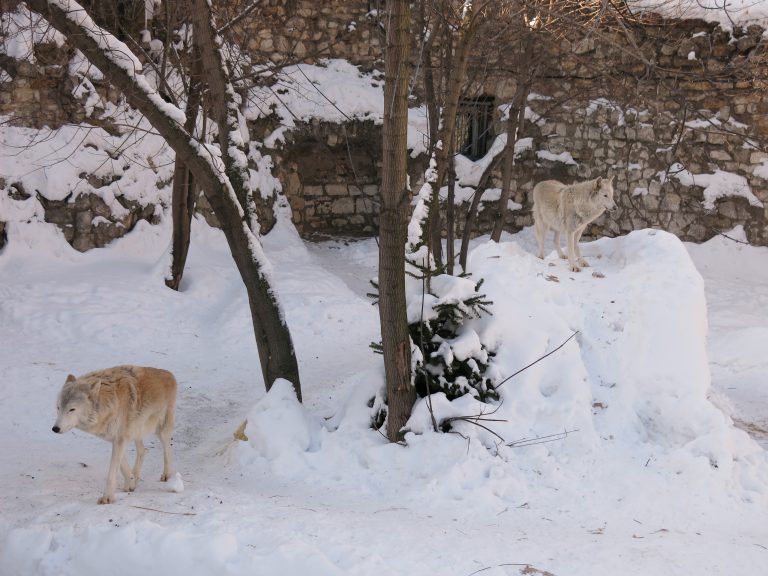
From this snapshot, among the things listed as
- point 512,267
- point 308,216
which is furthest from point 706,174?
point 512,267

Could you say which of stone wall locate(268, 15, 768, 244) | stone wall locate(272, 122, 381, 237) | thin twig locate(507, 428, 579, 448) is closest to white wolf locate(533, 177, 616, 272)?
thin twig locate(507, 428, 579, 448)

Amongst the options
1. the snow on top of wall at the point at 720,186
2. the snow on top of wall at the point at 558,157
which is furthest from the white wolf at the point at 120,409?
the snow on top of wall at the point at 720,186

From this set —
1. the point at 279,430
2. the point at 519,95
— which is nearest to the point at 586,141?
the point at 519,95

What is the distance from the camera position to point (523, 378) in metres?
6.50

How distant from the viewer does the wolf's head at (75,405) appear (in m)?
5.23

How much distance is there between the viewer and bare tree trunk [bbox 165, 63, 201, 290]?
444 inches

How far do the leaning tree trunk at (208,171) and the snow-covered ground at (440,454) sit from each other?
1.68ft

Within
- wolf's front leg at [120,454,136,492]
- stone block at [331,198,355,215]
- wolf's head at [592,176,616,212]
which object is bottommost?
wolf's front leg at [120,454,136,492]

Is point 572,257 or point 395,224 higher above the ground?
point 395,224

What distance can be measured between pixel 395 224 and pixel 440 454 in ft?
6.43

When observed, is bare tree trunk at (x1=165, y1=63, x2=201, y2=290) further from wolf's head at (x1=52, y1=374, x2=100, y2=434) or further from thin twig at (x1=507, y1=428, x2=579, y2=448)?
thin twig at (x1=507, y1=428, x2=579, y2=448)

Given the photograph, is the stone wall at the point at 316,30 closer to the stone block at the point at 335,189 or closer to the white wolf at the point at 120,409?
the stone block at the point at 335,189

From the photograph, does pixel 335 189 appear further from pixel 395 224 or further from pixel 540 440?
pixel 540 440

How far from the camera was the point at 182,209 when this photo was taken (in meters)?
11.4
